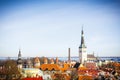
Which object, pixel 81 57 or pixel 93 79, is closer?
pixel 93 79

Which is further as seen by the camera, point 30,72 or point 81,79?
point 30,72

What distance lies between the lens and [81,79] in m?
7.13

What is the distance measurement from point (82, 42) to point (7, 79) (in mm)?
6963

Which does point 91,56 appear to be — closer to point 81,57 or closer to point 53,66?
point 81,57

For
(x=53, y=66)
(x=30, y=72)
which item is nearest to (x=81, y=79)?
(x=30, y=72)

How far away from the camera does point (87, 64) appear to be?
12891 millimetres

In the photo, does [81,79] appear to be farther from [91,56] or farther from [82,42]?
[91,56]

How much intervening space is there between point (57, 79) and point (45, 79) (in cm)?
66

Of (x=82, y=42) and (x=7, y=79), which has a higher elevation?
(x=82, y=42)

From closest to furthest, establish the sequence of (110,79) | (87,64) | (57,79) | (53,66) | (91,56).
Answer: (110,79) < (57,79) < (53,66) < (87,64) < (91,56)

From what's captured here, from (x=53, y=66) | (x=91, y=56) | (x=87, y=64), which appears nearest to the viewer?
(x=53, y=66)

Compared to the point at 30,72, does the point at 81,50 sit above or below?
above

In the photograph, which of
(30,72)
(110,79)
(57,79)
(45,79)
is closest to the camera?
(110,79)

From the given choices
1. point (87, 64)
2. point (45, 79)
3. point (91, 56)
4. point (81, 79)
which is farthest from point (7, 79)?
point (91, 56)
